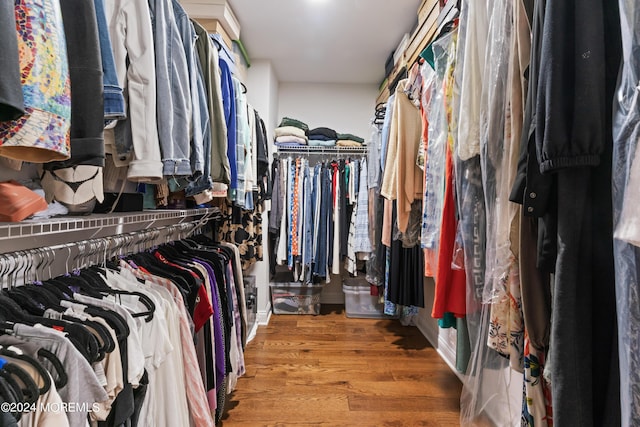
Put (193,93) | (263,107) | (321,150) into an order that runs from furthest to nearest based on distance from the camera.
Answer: (321,150), (263,107), (193,93)

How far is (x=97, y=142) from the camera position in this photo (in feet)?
2.13

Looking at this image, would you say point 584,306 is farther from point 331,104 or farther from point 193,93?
point 331,104

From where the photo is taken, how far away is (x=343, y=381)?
187 centimetres

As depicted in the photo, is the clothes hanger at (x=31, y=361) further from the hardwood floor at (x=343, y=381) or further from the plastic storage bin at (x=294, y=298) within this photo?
the plastic storage bin at (x=294, y=298)

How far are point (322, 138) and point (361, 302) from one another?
157cm

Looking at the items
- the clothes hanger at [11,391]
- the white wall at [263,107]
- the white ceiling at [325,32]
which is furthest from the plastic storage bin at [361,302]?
the clothes hanger at [11,391]

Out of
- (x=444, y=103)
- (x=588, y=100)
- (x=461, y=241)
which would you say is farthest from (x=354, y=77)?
(x=588, y=100)

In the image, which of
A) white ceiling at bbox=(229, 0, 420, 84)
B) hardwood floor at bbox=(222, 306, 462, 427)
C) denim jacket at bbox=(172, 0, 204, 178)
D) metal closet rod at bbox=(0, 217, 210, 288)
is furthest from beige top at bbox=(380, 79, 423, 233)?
metal closet rod at bbox=(0, 217, 210, 288)

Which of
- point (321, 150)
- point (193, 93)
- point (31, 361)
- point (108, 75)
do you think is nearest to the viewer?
point (31, 361)

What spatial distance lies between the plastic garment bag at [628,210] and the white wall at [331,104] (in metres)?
3.10

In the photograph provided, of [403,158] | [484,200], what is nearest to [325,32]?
[403,158]

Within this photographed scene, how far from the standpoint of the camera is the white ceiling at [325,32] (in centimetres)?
214

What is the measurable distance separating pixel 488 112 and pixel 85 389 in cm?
108

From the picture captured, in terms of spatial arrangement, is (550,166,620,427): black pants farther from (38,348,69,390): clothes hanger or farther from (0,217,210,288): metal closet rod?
(0,217,210,288): metal closet rod
